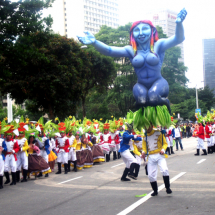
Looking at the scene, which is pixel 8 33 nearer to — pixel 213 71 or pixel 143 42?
pixel 143 42

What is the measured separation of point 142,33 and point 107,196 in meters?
3.95

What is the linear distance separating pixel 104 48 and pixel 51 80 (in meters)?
13.8

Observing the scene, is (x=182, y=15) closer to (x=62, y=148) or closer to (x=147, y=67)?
(x=147, y=67)

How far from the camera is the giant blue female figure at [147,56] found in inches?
301

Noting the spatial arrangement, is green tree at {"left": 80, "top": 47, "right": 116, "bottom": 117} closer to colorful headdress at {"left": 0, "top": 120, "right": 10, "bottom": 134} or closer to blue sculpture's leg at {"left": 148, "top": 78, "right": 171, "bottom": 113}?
colorful headdress at {"left": 0, "top": 120, "right": 10, "bottom": 134}

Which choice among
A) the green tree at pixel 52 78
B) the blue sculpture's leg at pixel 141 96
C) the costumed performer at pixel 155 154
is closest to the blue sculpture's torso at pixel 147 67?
the blue sculpture's leg at pixel 141 96

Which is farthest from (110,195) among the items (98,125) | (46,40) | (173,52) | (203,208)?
(173,52)

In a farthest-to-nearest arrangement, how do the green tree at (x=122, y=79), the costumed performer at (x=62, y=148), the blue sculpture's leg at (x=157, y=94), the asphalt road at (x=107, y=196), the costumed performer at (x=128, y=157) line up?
the green tree at (x=122, y=79), the costumed performer at (x=62, y=148), the costumed performer at (x=128, y=157), the blue sculpture's leg at (x=157, y=94), the asphalt road at (x=107, y=196)

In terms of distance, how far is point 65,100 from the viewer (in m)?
23.2

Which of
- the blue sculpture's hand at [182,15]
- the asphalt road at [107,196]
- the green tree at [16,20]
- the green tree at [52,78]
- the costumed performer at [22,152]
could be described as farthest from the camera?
the green tree at [52,78]

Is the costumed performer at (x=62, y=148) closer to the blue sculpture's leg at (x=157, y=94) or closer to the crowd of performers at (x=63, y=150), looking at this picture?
the crowd of performers at (x=63, y=150)

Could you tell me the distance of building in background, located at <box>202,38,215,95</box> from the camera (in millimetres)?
89200

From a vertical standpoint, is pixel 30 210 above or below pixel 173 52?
below

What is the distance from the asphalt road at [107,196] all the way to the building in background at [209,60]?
7829cm
